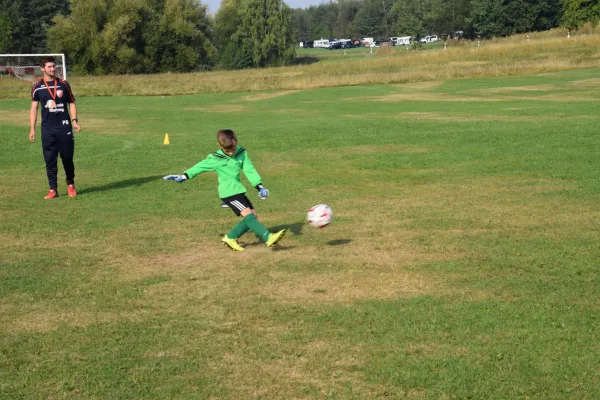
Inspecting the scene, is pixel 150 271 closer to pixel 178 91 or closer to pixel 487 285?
pixel 487 285

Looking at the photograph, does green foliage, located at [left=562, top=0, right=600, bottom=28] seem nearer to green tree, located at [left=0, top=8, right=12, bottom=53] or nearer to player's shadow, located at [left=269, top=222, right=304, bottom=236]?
green tree, located at [left=0, top=8, right=12, bottom=53]

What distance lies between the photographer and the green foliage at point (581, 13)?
92812 millimetres

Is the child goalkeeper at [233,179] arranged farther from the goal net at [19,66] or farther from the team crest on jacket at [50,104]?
the goal net at [19,66]

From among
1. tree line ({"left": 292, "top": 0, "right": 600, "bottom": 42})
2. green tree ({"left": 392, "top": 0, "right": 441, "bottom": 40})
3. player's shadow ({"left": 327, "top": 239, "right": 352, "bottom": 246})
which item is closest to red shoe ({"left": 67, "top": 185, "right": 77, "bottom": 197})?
player's shadow ({"left": 327, "top": 239, "right": 352, "bottom": 246})

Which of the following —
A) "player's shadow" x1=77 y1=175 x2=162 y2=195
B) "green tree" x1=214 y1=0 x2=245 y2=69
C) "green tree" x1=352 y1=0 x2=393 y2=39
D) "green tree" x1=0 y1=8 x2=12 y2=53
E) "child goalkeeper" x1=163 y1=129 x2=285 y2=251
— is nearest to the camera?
"child goalkeeper" x1=163 y1=129 x2=285 y2=251

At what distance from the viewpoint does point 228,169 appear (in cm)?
1113

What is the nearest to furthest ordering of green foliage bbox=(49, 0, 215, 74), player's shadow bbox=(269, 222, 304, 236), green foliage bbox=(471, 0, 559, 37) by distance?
player's shadow bbox=(269, 222, 304, 236)
green foliage bbox=(49, 0, 215, 74)
green foliage bbox=(471, 0, 559, 37)

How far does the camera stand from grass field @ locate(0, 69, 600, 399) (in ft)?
22.4

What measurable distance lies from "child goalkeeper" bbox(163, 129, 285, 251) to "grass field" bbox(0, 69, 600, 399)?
0.95 feet

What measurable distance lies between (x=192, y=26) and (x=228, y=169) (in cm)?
9110

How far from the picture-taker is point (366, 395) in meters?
6.40

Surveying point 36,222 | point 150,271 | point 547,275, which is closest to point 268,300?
point 150,271

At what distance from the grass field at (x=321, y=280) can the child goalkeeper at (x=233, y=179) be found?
0.29m

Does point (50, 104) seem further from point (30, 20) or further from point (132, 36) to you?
point (30, 20)
